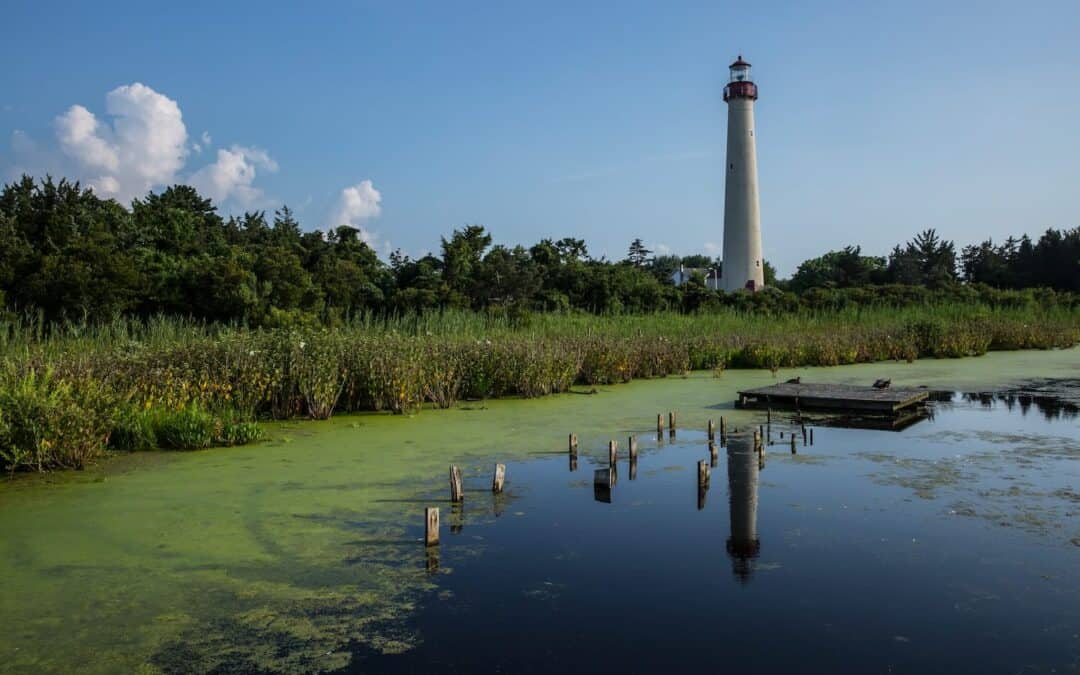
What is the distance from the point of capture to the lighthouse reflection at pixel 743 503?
4922 mm

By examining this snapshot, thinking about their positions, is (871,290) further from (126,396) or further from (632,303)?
(126,396)

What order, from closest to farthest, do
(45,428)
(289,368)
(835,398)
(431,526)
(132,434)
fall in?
(431,526)
(45,428)
(132,434)
(289,368)
(835,398)

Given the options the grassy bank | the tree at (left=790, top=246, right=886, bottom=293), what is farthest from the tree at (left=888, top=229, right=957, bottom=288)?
the grassy bank

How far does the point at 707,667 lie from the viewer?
3.54 metres

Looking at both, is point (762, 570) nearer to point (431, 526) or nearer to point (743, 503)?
point (743, 503)

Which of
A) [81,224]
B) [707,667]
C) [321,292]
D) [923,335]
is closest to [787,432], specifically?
[707,667]

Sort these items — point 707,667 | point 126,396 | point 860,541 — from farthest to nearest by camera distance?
1. point 126,396
2. point 860,541
3. point 707,667

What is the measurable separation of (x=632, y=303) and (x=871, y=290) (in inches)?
406

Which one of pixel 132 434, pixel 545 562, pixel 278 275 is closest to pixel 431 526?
pixel 545 562

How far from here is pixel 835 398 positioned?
10.9 meters

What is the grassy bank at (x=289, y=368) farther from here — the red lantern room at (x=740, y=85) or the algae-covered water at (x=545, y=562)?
the red lantern room at (x=740, y=85)

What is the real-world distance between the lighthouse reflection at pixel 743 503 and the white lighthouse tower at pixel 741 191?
28.1 metres

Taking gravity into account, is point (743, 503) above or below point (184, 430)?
below

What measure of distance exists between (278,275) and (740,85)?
23.0 meters
